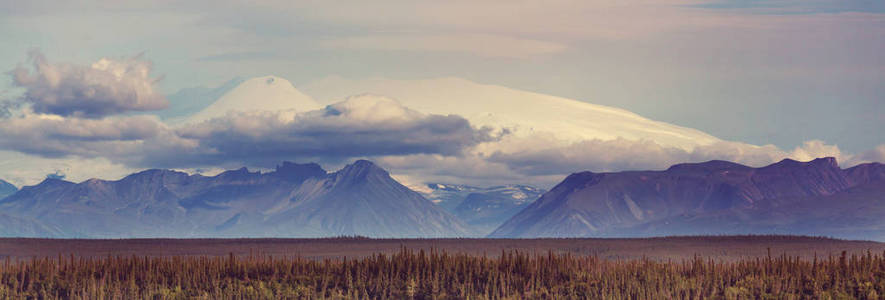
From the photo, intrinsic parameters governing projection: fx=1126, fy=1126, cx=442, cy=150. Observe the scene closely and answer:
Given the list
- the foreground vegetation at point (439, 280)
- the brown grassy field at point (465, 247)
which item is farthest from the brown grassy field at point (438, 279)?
the brown grassy field at point (465, 247)

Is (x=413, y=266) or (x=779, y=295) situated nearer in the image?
(x=779, y=295)

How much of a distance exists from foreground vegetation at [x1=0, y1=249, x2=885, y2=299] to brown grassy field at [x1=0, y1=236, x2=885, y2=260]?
37.6m

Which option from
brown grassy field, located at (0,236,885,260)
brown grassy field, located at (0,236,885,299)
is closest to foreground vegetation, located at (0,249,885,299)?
brown grassy field, located at (0,236,885,299)

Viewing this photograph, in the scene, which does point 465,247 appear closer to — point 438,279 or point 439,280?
point 439,280

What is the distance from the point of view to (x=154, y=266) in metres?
60.3

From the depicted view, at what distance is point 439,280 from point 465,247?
60690 mm

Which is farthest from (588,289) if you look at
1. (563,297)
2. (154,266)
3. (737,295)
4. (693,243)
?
(693,243)

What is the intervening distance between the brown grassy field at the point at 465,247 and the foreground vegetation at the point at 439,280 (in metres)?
37.6

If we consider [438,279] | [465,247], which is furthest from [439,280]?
[465,247]

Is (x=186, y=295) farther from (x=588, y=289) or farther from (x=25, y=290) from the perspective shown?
(x=588, y=289)

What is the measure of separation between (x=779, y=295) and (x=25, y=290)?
36797 mm

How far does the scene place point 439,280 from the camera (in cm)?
5697

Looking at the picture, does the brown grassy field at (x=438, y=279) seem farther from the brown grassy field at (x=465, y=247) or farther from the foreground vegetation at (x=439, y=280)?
the brown grassy field at (x=465, y=247)

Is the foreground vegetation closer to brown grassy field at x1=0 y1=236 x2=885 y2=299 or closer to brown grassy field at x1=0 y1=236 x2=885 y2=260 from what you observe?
brown grassy field at x1=0 y1=236 x2=885 y2=299
